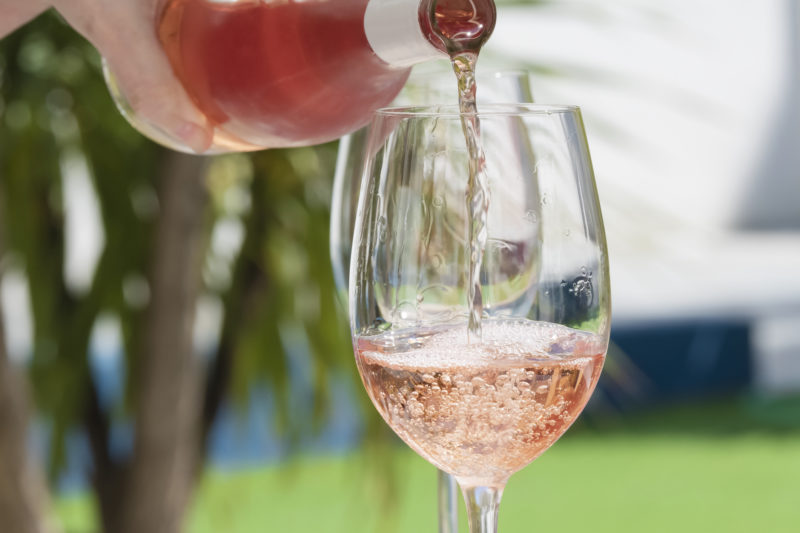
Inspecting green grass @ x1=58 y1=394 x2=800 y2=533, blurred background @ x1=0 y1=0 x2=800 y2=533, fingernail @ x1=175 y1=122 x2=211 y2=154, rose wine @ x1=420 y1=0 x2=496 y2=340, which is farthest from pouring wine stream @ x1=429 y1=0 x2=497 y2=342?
green grass @ x1=58 y1=394 x2=800 y2=533

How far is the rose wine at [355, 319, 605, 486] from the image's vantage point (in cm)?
48

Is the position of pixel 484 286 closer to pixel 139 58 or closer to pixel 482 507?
pixel 482 507

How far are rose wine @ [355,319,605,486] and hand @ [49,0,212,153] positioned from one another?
16 centimetres

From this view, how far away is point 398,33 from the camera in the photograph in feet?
1.58

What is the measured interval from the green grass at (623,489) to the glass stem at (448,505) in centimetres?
260

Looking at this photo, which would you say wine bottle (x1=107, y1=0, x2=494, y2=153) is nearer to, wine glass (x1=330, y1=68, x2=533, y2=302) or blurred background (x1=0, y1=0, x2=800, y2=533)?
wine glass (x1=330, y1=68, x2=533, y2=302)

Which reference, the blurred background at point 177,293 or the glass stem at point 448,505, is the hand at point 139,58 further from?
the blurred background at point 177,293

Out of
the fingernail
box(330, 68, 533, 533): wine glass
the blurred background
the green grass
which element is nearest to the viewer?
the fingernail

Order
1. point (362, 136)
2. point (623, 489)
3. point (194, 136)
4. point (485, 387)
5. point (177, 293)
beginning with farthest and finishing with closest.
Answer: point (623, 489), point (177, 293), point (362, 136), point (194, 136), point (485, 387)

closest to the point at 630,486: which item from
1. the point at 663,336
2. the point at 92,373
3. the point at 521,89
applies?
the point at 663,336

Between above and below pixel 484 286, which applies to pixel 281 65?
above

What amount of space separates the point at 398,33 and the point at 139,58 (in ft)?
0.51

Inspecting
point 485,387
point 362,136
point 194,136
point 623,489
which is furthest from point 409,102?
point 623,489

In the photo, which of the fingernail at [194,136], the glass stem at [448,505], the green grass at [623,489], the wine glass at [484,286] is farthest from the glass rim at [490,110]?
the green grass at [623,489]
